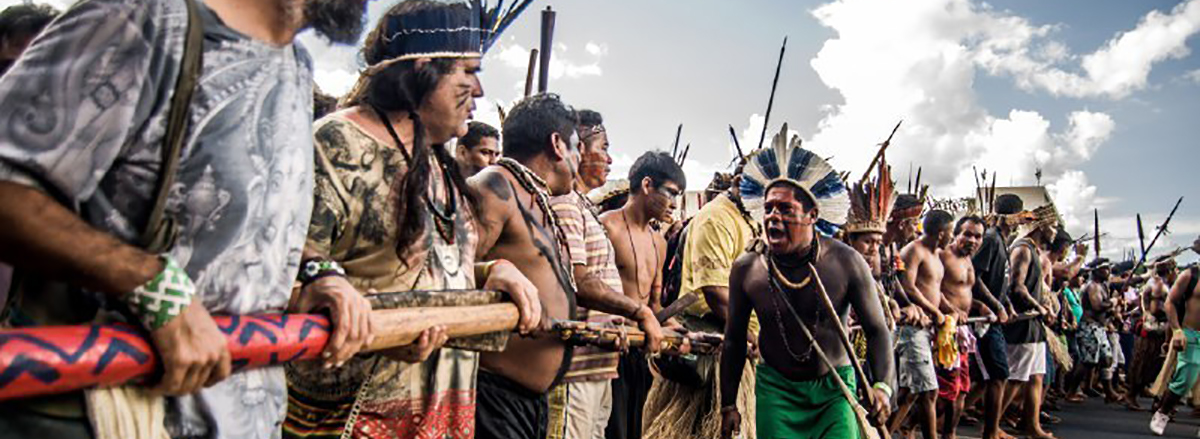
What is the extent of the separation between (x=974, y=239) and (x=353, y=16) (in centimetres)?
789

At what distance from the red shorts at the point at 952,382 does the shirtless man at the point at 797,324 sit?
3.92 m

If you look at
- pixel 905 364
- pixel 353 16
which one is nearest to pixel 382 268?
pixel 353 16

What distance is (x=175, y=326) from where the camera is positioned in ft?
4.01

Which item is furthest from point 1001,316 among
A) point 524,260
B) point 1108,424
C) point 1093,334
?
point 524,260

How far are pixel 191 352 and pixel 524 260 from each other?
2.05 metres

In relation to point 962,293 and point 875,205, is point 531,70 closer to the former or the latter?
point 875,205

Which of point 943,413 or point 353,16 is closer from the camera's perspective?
point 353,16

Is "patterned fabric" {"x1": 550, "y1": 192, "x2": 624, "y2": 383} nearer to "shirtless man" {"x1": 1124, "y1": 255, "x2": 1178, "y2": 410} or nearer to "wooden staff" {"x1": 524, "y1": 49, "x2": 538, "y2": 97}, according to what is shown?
"wooden staff" {"x1": 524, "y1": 49, "x2": 538, "y2": 97}

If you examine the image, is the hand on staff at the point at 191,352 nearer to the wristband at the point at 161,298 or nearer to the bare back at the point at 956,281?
the wristband at the point at 161,298

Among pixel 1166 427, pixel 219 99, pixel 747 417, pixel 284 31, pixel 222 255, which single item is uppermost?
pixel 284 31

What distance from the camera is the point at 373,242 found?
230cm

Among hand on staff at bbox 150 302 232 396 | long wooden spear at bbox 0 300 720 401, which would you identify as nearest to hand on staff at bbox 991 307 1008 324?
long wooden spear at bbox 0 300 720 401

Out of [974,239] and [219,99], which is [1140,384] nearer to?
[974,239]

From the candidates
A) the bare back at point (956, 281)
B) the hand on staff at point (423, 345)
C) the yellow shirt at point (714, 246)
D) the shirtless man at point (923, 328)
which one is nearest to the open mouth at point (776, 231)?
the yellow shirt at point (714, 246)
